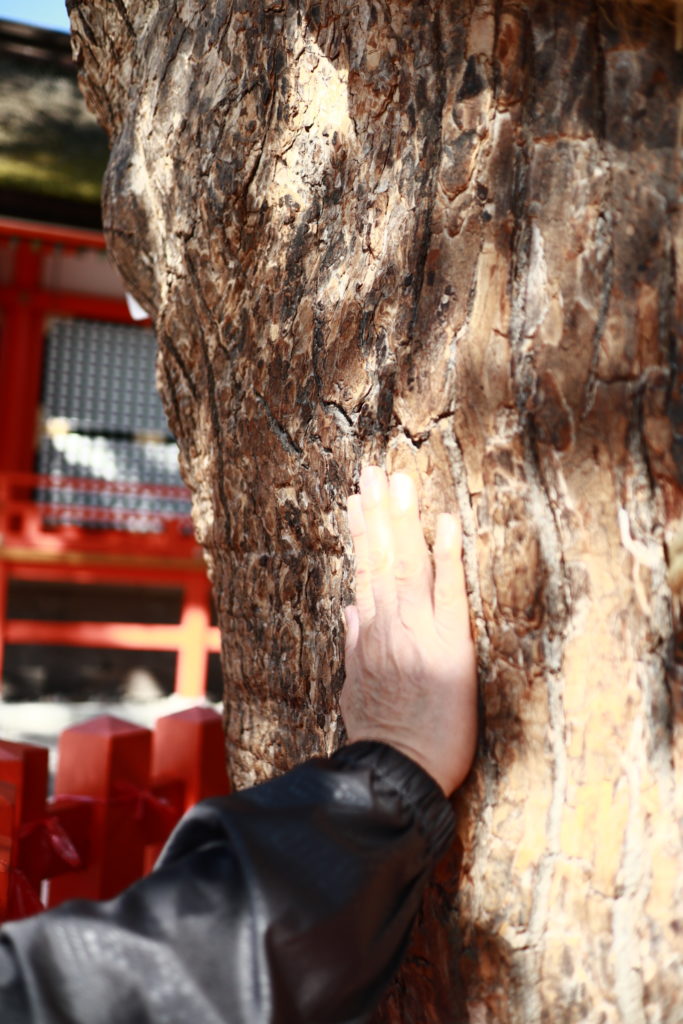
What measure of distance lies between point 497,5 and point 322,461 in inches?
18.3

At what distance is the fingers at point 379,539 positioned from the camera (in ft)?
2.78

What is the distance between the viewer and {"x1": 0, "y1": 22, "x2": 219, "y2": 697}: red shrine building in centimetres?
559

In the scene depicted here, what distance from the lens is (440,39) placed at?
833 millimetres

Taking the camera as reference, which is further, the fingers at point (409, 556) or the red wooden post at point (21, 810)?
the red wooden post at point (21, 810)

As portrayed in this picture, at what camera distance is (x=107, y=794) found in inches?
59.2

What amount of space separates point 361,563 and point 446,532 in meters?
0.10

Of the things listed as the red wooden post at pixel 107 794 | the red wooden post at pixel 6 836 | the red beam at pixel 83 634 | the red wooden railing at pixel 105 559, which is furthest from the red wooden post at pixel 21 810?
the red wooden railing at pixel 105 559

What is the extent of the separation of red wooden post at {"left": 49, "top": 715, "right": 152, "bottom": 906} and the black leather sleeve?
0.85 m

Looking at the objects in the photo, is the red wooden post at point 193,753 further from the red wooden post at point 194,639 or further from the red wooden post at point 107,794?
the red wooden post at point 194,639

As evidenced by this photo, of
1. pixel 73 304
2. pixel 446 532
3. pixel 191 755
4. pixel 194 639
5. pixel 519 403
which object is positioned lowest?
pixel 194 639

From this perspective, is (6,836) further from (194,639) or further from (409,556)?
(194,639)

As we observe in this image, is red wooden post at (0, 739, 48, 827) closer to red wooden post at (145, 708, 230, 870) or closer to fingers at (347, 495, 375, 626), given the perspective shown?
red wooden post at (145, 708, 230, 870)

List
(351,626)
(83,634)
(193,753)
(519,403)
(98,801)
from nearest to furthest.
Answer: (519,403) < (351,626) < (98,801) < (193,753) < (83,634)

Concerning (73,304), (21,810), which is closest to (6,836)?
(21,810)
